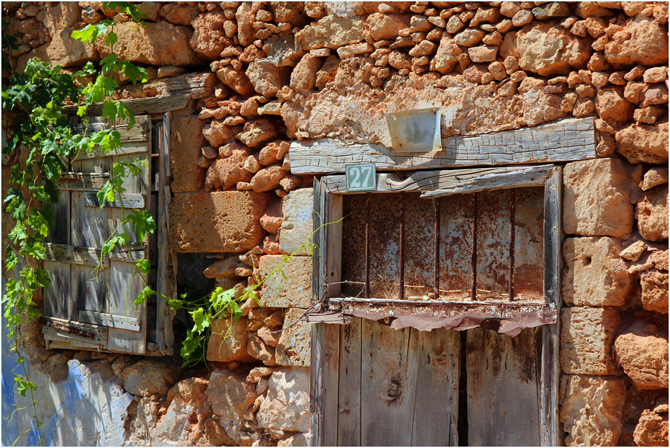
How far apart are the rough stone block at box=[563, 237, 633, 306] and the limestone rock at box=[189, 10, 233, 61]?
93.4 inches

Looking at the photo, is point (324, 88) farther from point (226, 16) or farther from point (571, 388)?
point (571, 388)

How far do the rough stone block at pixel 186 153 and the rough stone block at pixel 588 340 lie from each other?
2.32m

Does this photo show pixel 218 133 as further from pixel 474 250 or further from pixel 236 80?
pixel 474 250

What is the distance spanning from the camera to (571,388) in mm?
2812

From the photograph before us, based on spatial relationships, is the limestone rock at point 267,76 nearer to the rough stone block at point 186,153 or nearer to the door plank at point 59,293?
the rough stone block at point 186,153

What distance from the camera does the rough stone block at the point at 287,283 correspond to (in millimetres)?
3461

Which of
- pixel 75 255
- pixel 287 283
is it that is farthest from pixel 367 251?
pixel 75 255

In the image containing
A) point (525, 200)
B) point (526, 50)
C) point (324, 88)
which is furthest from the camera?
point (324, 88)

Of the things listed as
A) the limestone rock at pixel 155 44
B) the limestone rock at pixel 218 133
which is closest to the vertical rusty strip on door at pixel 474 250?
the limestone rock at pixel 218 133

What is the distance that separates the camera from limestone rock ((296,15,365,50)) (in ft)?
11.0

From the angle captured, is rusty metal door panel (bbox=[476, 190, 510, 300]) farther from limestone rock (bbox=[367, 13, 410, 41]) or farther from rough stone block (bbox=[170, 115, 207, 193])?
rough stone block (bbox=[170, 115, 207, 193])

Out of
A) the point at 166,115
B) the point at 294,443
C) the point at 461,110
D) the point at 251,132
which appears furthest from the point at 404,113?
the point at 294,443

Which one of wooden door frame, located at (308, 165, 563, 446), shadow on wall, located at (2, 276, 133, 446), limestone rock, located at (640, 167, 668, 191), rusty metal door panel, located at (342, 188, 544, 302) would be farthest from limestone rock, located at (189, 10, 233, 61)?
limestone rock, located at (640, 167, 668, 191)

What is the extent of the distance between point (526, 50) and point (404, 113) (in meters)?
0.69
